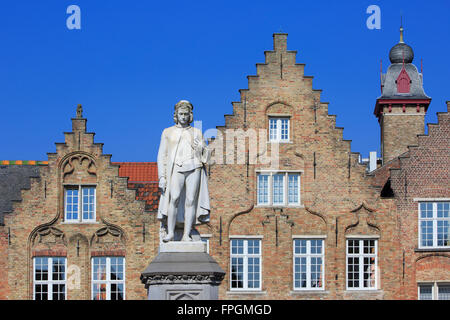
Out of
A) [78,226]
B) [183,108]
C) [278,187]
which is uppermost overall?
[278,187]

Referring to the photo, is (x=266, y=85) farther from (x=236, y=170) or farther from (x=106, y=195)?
(x=106, y=195)

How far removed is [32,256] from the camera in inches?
1406

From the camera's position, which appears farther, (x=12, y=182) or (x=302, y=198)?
(x=12, y=182)

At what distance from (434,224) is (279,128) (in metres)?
6.25

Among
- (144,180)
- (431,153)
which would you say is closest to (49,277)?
(144,180)

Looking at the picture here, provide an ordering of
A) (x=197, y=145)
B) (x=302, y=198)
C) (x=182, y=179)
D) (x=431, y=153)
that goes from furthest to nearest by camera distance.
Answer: (x=431, y=153)
(x=302, y=198)
(x=197, y=145)
(x=182, y=179)

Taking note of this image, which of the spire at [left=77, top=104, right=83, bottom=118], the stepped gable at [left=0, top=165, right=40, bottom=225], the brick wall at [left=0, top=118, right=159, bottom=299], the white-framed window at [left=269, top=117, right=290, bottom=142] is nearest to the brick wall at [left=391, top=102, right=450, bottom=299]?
the white-framed window at [left=269, top=117, right=290, bottom=142]

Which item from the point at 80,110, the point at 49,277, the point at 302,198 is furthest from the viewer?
the point at 80,110

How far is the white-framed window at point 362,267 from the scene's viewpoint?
3575cm

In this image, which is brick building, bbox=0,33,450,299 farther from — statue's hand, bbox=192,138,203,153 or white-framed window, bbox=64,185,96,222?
statue's hand, bbox=192,138,203,153

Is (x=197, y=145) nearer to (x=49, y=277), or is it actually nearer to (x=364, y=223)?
(x=364, y=223)

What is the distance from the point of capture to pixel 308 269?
35.7m
